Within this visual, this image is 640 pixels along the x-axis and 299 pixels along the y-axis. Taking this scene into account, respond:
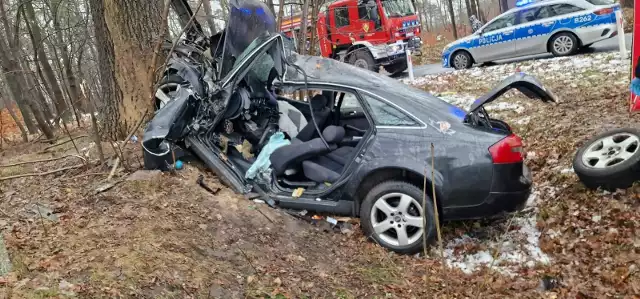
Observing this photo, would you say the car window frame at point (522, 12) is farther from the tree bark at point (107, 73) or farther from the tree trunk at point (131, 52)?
the tree bark at point (107, 73)

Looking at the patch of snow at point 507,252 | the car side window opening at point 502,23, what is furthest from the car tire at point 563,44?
the patch of snow at point 507,252

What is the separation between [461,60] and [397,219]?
35.8 ft

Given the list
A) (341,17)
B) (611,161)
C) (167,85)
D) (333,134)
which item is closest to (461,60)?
(341,17)

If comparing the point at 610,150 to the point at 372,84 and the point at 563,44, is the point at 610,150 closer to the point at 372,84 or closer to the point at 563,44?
the point at 372,84

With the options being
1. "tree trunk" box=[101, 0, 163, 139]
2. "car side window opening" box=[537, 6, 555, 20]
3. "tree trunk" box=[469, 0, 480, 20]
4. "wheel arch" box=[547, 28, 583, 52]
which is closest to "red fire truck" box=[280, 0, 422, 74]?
"car side window opening" box=[537, 6, 555, 20]

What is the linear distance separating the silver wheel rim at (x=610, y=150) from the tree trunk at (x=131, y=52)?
5191 millimetres

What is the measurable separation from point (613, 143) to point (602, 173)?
1.46 ft

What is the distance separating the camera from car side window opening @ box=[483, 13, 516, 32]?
12695mm

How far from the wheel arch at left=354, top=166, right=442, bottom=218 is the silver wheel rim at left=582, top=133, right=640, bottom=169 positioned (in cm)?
169

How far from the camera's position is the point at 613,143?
14.8ft

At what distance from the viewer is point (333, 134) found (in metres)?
4.89

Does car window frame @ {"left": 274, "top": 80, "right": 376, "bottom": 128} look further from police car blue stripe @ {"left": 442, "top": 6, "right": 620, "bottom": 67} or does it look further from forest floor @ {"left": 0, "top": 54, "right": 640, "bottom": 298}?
police car blue stripe @ {"left": 442, "top": 6, "right": 620, "bottom": 67}

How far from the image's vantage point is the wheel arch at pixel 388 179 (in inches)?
157

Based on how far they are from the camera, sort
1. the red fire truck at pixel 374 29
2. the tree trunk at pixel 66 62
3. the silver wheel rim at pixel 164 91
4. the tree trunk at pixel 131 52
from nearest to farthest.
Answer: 1. the tree trunk at pixel 66 62
2. the silver wheel rim at pixel 164 91
3. the tree trunk at pixel 131 52
4. the red fire truck at pixel 374 29
